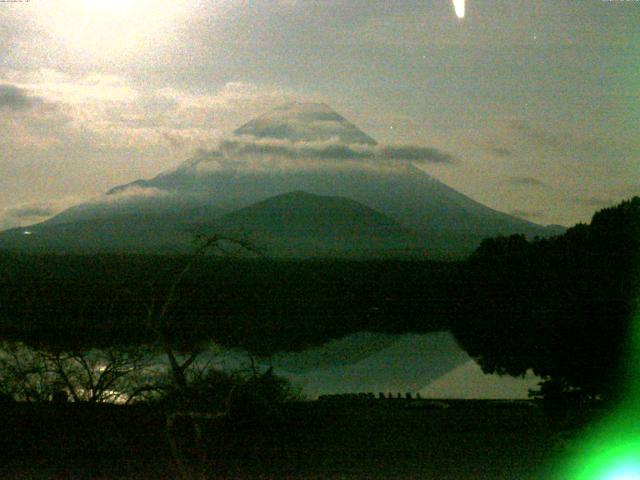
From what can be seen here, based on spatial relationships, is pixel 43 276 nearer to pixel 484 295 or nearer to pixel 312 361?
pixel 312 361

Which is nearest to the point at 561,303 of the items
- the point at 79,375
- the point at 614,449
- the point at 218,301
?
the point at 218,301

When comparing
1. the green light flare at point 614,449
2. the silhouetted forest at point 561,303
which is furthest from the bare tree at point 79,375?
the silhouetted forest at point 561,303

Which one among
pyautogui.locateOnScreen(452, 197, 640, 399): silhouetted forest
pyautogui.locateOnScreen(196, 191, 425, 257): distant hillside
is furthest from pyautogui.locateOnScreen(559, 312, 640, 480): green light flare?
pyautogui.locateOnScreen(196, 191, 425, 257): distant hillside

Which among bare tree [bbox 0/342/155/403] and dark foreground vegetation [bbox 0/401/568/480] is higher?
bare tree [bbox 0/342/155/403]

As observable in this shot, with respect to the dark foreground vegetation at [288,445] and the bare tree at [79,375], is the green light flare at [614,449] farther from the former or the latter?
the bare tree at [79,375]

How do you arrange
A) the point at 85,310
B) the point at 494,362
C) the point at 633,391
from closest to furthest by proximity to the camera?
the point at 633,391
the point at 85,310
the point at 494,362

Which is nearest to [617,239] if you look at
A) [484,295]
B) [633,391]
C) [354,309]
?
[484,295]

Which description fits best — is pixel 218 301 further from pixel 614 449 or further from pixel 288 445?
pixel 614 449

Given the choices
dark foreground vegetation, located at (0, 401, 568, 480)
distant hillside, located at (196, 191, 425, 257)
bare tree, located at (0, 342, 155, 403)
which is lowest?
dark foreground vegetation, located at (0, 401, 568, 480)

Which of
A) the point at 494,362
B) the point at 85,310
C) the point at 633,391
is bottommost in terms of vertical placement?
the point at 494,362

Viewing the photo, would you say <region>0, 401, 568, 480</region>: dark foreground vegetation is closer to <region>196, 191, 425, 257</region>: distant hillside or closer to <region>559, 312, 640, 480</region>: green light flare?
<region>559, 312, 640, 480</region>: green light flare

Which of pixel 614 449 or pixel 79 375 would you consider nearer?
pixel 614 449
